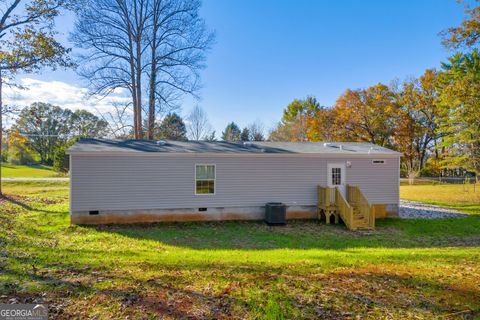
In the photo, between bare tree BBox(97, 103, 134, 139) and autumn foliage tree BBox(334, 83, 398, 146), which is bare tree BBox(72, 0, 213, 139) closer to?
bare tree BBox(97, 103, 134, 139)

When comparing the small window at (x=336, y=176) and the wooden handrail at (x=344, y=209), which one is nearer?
the wooden handrail at (x=344, y=209)

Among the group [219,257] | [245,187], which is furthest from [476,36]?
[219,257]

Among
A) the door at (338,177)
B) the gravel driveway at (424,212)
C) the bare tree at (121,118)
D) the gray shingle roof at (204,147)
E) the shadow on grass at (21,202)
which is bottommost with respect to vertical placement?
the gravel driveway at (424,212)

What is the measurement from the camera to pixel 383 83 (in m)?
34.0

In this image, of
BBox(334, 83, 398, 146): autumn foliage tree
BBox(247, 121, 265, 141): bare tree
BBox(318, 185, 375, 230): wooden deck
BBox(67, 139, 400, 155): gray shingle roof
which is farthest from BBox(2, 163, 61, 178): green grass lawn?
BBox(334, 83, 398, 146): autumn foliage tree

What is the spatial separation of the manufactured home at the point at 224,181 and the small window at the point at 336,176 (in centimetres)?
5

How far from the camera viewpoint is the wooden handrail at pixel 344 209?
1105cm

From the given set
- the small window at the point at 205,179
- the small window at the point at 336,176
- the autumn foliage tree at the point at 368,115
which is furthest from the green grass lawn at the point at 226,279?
the autumn foliage tree at the point at 368,115

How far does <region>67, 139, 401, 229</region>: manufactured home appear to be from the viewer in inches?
423

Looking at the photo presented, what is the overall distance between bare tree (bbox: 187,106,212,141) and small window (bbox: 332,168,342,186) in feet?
90.8

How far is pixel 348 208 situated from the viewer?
11227mm

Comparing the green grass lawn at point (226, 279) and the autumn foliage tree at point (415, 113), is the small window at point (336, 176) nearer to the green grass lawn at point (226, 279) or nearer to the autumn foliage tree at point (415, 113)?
the green grass lawn at point (226, 279)

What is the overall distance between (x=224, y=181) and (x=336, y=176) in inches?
202

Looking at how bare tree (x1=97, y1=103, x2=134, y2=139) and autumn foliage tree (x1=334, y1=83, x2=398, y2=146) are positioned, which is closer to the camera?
bare tree (x1=97, y1=103, x2=134, y2=139)
